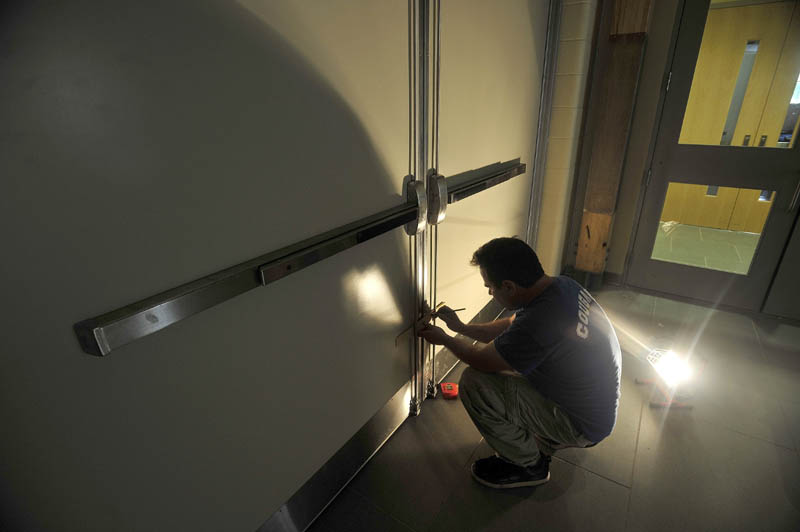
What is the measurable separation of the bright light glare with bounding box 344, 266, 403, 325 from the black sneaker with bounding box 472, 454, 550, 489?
0.68m

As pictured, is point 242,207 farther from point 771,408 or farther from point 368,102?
point 771,408

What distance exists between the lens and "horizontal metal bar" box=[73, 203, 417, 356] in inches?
27.4

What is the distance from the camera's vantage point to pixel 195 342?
0.90 metres

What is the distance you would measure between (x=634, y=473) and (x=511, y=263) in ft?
3.36

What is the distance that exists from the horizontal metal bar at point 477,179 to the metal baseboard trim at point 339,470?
2.82 ft

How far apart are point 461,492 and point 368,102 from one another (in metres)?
1.41

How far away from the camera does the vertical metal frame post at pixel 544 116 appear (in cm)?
231

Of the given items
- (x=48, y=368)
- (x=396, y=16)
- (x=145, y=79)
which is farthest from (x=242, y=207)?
(x=396, y=16)

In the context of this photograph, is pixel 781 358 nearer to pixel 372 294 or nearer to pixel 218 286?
pixel 372 294

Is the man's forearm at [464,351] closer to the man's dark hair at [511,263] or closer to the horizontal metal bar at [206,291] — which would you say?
the man's dark hair at [511,263]

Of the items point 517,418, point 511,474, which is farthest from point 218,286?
point 511,474

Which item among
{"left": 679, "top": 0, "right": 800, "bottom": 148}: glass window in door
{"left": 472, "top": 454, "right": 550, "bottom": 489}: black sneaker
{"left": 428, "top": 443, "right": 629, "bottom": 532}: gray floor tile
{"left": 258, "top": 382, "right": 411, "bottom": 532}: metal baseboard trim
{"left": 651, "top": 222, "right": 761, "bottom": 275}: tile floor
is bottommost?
{"left": 428, "top": 443, "right": 629, "bottom": 532}: gray floor tile

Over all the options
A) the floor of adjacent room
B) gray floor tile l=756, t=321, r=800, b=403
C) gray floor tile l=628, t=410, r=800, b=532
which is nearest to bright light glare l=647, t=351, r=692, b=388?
the floor of adjacent room

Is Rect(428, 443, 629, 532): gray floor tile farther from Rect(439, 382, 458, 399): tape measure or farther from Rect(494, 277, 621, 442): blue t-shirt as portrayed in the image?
Rect(439, 382, 458, 399): tape measure
